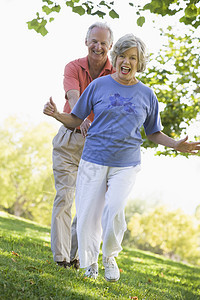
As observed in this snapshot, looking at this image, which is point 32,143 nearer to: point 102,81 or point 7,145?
point 7,145

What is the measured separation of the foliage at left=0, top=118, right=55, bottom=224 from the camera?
3678cm

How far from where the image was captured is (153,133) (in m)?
4.11

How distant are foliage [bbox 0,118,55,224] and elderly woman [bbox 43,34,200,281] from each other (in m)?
A: 32.7

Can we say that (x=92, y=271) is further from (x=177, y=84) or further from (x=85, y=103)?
(x=177, y=84)

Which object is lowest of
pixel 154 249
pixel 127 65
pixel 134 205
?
pixel 154 249

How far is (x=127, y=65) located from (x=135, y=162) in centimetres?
92

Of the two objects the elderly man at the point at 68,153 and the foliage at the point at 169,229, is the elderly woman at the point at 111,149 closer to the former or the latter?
the elderly man at the point at 68,153

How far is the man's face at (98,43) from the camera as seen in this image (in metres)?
4.44

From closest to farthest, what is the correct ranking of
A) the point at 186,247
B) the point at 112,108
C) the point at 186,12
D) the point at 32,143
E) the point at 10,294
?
the point at 10,294
the point at 112,108
the point at 186,12
the point at 32,143
the point at 186,247

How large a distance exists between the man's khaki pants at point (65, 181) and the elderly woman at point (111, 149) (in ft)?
2.78

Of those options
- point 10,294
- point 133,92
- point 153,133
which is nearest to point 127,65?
point 133,92

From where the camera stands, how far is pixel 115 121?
3.59 meters

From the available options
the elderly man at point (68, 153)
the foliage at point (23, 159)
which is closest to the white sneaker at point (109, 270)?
the elderly man at point (68, 153)

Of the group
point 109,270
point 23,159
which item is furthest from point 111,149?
point 23,159
